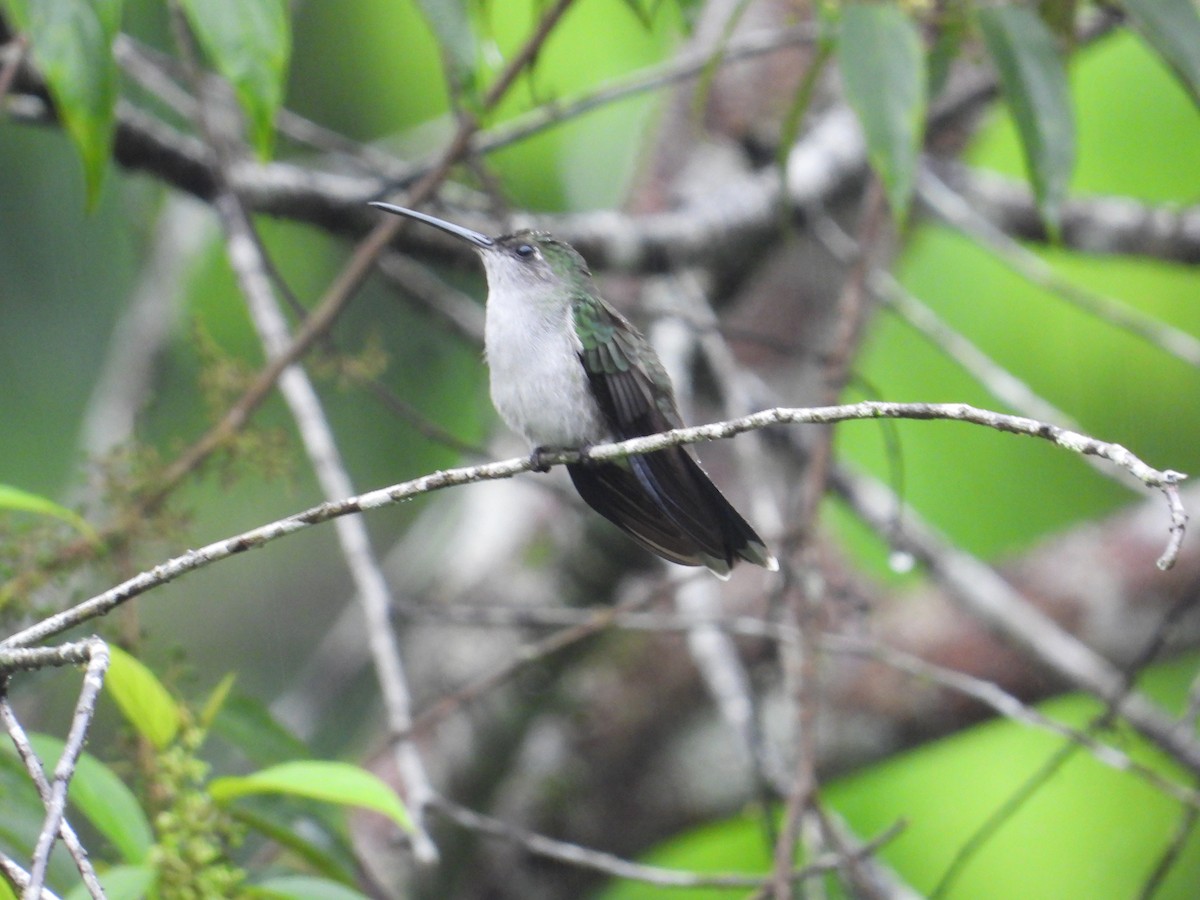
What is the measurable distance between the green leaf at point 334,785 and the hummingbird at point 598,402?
0.81 metres

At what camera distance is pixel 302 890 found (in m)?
2.46

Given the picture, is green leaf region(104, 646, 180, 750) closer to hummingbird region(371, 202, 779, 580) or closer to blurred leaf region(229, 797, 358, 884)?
blurred leaf region(229, 797, 358, 884)

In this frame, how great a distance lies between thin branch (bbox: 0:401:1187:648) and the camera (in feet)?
5.65

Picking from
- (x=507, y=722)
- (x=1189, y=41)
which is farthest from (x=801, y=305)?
(x=1189, y=41)

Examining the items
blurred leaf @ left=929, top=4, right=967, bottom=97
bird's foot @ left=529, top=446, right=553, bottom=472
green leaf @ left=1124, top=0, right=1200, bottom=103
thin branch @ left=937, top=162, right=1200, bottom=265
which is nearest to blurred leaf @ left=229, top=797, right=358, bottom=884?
bird's foot @ left=529, top=446, right=553, bottom=472

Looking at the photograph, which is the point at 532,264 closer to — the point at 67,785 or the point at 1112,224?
the point at 67,785

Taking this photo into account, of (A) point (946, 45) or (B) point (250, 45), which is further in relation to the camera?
(A) point (946, 45)

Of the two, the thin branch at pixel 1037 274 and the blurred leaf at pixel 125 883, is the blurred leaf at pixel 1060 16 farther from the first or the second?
the blurred leaf at pixel 125 883

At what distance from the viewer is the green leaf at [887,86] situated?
297cm

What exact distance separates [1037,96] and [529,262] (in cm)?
130

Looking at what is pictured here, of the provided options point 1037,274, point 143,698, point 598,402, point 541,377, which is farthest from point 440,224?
point 1037,274

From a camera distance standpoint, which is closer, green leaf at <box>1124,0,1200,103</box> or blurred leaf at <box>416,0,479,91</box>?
blurred leaf at <box>416,0,479,91</box>

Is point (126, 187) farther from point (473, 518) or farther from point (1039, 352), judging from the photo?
point (1039, 352)

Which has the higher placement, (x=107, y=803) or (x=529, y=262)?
(x=529, y=262)
